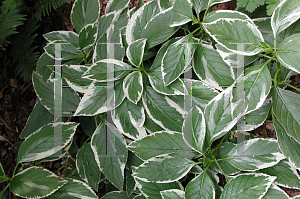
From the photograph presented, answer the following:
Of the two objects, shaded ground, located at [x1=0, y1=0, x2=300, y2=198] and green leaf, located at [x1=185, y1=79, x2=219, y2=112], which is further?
shaded ground, located at [x1=0, y1=0, x2=300, y2=198]

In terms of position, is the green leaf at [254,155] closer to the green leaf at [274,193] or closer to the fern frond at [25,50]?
the green leaf at [274,193]

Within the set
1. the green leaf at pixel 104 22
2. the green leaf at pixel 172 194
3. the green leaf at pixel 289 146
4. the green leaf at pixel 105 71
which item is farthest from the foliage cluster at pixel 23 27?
the green leaf at pixel 289 146

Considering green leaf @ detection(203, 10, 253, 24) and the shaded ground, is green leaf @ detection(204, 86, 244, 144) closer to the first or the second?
green leaf @ detection(203, 10, 253, 24)

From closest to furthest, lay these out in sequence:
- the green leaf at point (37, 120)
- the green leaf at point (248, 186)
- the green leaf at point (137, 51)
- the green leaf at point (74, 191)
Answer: the green leaf at point (248, 186) → the green leaf at point (137, 51) → the green leaf at point (74, 191) → the green leaf at point (37, 120)

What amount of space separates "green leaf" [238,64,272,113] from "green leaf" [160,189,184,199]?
0.47 metres

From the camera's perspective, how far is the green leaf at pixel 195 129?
1032 millimetres

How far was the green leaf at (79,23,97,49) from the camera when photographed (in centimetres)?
123

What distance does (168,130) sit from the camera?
3.61 ft

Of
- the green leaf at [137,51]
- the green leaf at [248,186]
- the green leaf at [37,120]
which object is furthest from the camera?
the green leaf at [37,120]

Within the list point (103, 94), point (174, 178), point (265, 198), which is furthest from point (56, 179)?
point (265, 198)

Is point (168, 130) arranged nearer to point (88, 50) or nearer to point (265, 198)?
point (265, 198)

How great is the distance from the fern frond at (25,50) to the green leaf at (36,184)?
0.59m

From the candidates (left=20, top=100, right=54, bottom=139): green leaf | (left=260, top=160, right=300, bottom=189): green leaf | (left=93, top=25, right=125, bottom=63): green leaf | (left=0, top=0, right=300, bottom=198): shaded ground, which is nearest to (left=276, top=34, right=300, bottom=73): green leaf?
(left=260, top=160, right=300, bottom=189): green leaf

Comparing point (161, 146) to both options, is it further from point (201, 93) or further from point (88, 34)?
point (88, 34)
